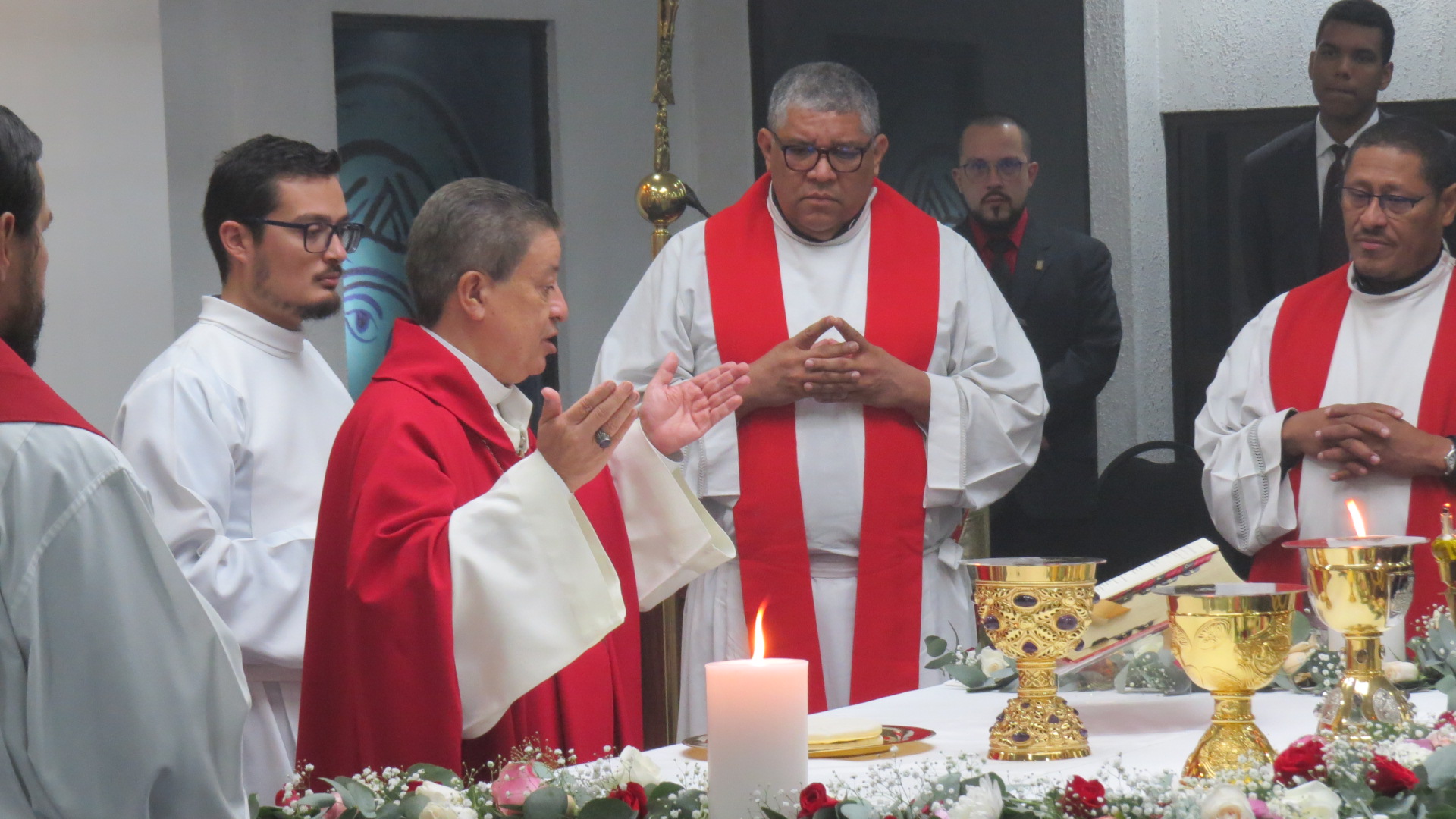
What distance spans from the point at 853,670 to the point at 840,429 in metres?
0.56

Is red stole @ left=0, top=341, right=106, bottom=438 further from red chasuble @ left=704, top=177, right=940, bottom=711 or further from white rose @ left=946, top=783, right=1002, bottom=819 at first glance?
red chasuble @ left=704, top=177, right=940, bottom=711

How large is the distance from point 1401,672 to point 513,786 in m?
1.36

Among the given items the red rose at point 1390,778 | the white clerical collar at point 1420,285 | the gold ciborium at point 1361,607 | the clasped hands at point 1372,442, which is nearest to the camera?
the red rose at point 1390,778

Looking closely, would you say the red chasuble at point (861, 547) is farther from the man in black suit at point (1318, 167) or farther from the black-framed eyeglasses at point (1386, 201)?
the man in black suit at point (1318, 167)

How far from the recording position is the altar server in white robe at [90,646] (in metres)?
1.63

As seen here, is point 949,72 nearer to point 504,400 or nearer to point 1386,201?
point 1386,201

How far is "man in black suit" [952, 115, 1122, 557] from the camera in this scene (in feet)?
17.5

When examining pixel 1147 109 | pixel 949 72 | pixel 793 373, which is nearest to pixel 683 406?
pixel 793 373

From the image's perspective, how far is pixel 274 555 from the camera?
3170mm

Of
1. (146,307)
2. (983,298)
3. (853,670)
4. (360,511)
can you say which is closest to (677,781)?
(360,511)

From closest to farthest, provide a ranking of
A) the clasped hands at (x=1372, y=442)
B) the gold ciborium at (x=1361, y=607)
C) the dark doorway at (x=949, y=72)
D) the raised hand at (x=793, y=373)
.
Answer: the gold ciborium at (x=1361, y=607) → the clasped hands at (x=1372, y=442) → the raised hand at (x=793, y=373) → the dark doorway at (x=949, y=72)

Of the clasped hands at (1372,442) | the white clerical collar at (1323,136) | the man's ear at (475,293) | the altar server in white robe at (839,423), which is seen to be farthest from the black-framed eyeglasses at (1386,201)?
the man's ear at (475,293)

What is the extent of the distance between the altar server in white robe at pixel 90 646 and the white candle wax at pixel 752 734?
49cm

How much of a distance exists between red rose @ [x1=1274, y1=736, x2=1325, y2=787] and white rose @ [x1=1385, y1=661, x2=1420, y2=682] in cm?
75
